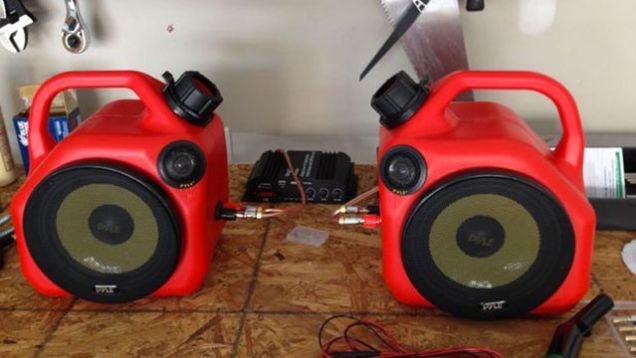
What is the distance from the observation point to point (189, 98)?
0.74 m

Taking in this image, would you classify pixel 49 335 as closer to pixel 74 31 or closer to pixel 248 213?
pixel 248 213

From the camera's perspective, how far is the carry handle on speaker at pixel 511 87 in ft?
2.30

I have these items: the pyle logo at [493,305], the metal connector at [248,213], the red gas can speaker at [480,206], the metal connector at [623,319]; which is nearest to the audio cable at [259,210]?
the metal connector at [248,213]

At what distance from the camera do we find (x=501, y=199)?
2.20ft

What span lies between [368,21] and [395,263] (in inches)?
20.6

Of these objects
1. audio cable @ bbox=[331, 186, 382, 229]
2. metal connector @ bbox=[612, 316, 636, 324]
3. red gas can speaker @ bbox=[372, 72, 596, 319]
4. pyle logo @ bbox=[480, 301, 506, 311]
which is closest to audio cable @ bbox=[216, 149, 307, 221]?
audio cable @ bbox=[331, 186, 382, 229]

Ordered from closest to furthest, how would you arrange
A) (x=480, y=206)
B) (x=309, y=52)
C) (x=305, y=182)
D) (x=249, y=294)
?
(x=480, y=206) → (x=249, y=294) → (x=305, y=182) → (x=309, y=52)

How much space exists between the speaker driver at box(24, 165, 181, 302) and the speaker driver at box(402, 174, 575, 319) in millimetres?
298

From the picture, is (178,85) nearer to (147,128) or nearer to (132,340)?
(147,128)

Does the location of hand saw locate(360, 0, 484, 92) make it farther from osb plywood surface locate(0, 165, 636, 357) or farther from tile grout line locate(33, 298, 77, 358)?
tile grout line locate(33, 298, 77, 358)

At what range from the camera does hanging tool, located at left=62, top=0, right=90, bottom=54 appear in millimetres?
1064

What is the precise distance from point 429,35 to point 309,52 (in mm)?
224

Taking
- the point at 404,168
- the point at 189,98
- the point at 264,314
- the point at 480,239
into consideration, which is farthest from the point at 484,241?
the point at 189,98

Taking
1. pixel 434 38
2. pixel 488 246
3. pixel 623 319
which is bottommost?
pixel 623 319
